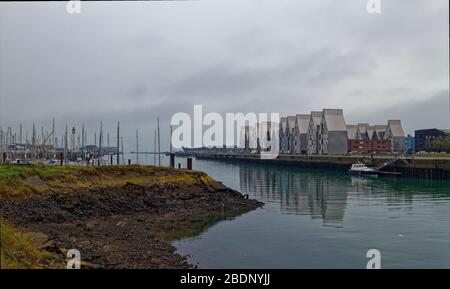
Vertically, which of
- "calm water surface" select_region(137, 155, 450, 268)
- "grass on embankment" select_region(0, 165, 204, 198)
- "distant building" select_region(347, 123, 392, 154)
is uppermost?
"distant building" select_region(347, 123, 392, 154)

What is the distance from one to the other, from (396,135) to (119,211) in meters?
131

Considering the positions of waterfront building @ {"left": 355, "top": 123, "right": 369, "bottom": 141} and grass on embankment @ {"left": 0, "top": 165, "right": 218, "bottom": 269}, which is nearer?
grass on embankment @ {"left": 0, "top": 165, "right": 218, "bottom": 269}

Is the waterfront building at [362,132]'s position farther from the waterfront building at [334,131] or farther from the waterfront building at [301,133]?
the waterfront building at [334,131]

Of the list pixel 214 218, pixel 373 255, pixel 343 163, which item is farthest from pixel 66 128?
pixel 373 255

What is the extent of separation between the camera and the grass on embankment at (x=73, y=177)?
97.5 feet

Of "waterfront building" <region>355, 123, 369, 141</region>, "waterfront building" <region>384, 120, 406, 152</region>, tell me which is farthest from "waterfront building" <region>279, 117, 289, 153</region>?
"waterfront building" <region>384, 120, 406, 152</region>

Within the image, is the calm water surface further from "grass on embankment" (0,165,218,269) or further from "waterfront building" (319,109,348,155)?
"waterfront building" (319,109,348,155)

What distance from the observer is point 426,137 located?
148250 millimetres

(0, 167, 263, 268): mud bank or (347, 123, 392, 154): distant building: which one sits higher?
(347, 123, 392, 154): distant building

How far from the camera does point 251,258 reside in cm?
2030

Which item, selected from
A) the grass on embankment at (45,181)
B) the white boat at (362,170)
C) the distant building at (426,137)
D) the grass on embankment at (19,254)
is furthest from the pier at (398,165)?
the grass on embankment at (19,254)

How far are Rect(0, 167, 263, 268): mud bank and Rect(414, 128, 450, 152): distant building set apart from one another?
397 ft

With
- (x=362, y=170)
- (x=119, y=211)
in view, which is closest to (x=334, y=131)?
(x=362, y=170)

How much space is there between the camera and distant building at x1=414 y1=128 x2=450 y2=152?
143125 millimetres
